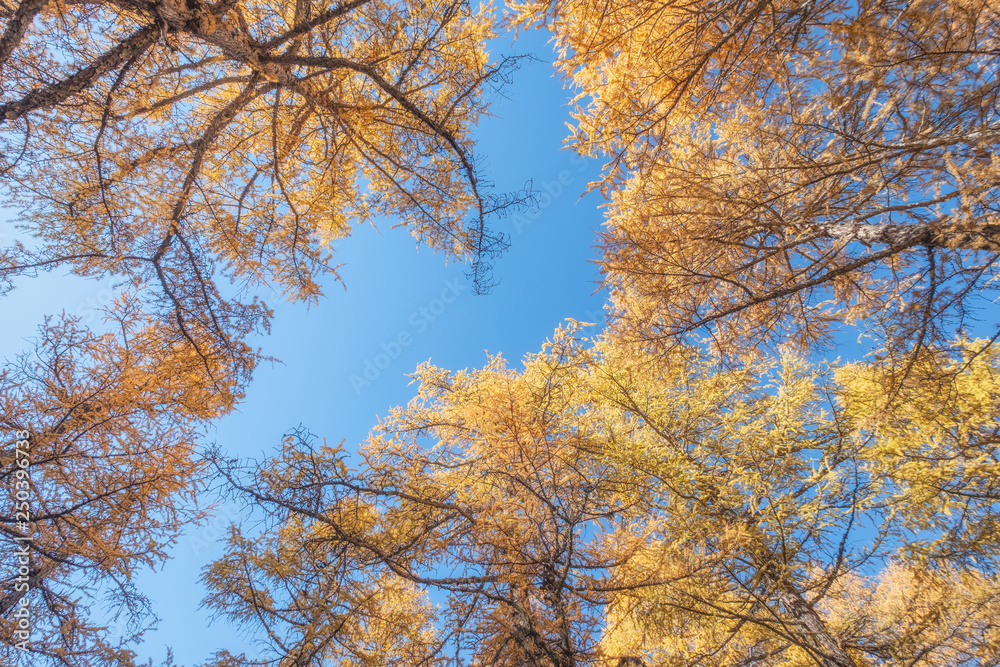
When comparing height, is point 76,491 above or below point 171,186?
below

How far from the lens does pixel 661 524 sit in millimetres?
4281

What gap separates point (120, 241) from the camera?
12.5 ft

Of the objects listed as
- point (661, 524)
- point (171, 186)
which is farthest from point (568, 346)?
point (171, 186)

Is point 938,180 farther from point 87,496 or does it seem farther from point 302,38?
point 87,496

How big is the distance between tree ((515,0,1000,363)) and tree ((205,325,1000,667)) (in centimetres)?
67

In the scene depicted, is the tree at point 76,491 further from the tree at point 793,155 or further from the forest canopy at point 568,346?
the tree at point 793,155

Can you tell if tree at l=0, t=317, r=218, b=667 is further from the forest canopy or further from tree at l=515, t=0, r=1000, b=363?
tree at l=515, t=0, r=1000, b=363

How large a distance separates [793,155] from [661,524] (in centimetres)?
400

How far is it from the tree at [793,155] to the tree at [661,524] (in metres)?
0.67

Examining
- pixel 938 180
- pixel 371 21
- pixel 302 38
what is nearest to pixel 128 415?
pixel 302 38

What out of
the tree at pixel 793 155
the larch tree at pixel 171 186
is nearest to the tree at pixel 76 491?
the larch tree at pixel 171 186

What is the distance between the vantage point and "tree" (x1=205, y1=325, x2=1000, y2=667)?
125 inches

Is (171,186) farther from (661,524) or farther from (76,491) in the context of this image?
(661,524)

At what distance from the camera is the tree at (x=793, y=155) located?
2.30 m
